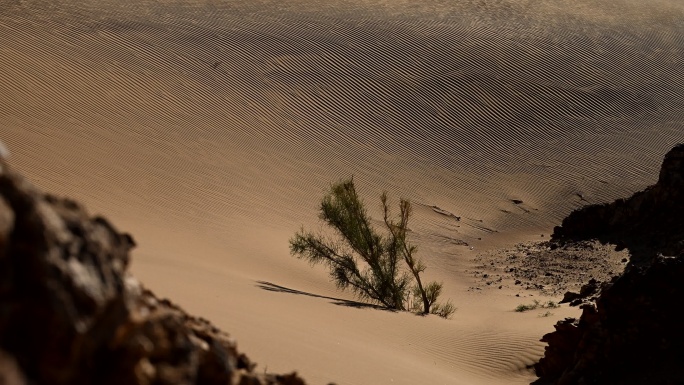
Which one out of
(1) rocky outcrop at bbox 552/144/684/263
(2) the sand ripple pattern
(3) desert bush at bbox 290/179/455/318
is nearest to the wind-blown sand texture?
(2) the sand ripple pattern

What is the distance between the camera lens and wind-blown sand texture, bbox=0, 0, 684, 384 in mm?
14648

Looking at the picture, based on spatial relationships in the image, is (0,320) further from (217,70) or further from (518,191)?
(217,70)

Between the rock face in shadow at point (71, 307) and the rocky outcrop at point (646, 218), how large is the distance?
39.7 ft

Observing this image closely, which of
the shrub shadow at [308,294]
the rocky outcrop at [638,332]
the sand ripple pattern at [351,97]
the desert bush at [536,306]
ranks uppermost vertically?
the sand ripple pattern at [351,97]

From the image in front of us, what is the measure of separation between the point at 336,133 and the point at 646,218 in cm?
1383

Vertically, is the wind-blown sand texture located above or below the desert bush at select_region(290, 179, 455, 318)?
above

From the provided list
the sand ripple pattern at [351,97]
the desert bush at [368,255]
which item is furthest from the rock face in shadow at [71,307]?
the sand ripple pattern at [351,97]

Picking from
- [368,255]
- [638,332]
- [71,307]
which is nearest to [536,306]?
[368,255]

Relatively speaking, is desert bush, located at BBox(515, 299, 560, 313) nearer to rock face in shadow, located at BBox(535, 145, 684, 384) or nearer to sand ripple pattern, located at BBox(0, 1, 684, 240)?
rock face in shadow, located at BBox(535, 145, 684, 384)

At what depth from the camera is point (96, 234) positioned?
390cm

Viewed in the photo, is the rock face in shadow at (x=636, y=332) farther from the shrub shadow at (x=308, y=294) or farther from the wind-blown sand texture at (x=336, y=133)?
the shrub shadow at (x=308, y=294)

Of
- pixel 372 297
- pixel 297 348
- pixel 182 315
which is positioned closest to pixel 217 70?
pixel 372 297

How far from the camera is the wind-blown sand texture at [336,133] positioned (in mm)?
14648

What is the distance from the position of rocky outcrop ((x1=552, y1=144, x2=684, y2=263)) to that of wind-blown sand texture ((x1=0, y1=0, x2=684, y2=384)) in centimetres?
228
